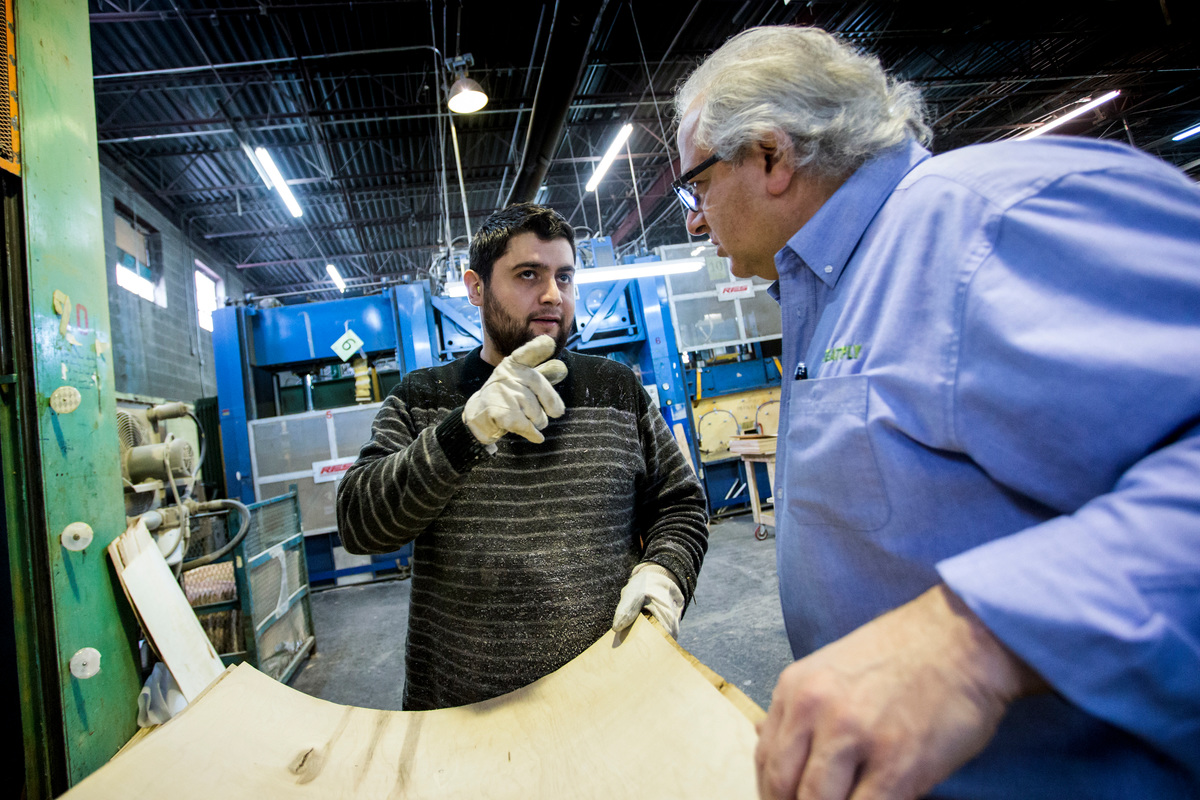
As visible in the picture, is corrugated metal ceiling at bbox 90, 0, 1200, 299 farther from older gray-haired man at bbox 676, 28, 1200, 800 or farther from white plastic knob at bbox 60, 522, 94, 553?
older gray-haired man at bbox 676, 28, 1200, 800

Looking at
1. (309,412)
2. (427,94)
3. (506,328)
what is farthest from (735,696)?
(427,94)

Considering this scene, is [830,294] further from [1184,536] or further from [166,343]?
[166,343]

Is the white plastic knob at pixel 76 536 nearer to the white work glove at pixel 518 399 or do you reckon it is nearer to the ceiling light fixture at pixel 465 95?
the white work glove at pixel 518 399

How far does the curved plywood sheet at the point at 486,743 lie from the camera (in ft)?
2.25

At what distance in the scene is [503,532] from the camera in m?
1.17

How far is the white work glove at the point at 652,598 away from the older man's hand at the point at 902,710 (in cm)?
66

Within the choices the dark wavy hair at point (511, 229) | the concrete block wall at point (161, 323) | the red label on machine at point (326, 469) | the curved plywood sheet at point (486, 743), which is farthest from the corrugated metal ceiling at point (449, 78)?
the curved plywood sheet at point (486, 743)

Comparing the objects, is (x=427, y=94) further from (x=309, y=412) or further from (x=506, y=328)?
(x=506, y=328)

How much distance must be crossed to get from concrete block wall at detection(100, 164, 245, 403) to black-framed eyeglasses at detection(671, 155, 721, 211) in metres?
7.65

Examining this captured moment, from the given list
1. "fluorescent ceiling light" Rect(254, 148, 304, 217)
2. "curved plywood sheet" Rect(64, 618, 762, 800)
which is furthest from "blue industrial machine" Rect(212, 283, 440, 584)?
"curved plywood sheet" Rect(64, 618, 762, 800)

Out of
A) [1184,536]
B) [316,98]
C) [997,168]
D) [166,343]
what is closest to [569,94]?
[316,98]

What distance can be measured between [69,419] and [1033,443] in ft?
6.63

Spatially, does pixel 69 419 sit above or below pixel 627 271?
below

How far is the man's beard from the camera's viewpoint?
138 centimetres
